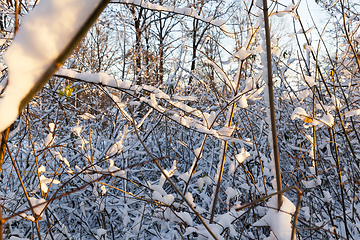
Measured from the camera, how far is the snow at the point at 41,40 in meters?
0.20

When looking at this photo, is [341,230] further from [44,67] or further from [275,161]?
[44,67]

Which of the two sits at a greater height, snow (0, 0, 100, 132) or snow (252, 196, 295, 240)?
snow (252, 196, 295, 240)

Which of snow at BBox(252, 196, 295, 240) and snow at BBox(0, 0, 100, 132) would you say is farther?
snow at BBox(252, 196, 295, 240)

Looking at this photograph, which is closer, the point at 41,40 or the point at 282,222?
the point at 41,40

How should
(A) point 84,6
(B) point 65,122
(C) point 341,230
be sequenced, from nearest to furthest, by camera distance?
(A) point 84,6 < (C) point 341,230 < (B) point 65,122

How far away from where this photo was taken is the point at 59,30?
0.65ft

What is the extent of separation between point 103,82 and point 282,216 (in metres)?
0.66

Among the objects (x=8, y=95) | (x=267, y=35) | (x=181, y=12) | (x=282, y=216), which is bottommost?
(x=8, y=95)

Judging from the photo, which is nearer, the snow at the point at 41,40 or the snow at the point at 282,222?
the snow at the point at 41,40

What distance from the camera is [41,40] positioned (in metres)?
0.20

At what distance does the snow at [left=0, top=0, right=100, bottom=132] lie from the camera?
0.64ft

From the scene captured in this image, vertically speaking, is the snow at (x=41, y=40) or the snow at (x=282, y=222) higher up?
the snow at (x=282, y=222)

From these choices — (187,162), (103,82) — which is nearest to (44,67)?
(103,82)

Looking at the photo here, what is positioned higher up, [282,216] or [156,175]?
[156,175]
